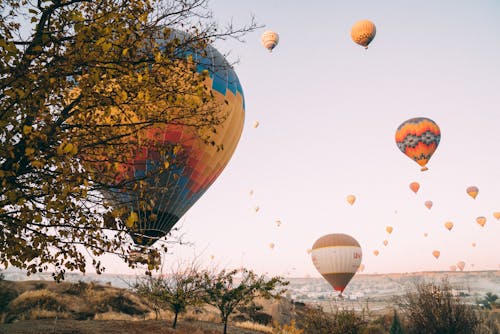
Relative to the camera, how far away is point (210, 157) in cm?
1589

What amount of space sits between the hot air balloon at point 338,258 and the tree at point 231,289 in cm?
2919

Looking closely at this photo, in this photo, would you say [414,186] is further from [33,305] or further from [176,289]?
[33,305]

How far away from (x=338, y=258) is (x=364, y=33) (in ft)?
87.9

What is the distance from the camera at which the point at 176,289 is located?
585 inches

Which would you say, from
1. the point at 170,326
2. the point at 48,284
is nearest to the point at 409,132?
the point at 170,326

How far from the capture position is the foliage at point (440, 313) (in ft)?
43.1

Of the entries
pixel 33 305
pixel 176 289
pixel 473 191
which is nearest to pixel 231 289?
pixel 176 289

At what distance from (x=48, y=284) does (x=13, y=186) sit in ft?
64.9

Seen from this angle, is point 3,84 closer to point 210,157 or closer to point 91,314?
point 210,157

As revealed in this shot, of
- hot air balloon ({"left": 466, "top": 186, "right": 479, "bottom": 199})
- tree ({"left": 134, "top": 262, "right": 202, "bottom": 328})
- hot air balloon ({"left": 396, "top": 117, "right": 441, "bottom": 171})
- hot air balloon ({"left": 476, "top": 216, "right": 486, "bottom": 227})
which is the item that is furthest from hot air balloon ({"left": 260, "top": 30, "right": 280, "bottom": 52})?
hot air balloon ({"left": 476, "top": 216, "right": 486, "bottom": 227})

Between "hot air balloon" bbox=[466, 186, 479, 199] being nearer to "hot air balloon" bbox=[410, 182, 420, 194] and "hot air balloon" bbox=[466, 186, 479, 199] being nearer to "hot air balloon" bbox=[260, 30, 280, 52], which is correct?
"hot air balloon" bbox=[410, 182, 420, 194]

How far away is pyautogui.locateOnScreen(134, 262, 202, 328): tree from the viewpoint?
1409 centimetres

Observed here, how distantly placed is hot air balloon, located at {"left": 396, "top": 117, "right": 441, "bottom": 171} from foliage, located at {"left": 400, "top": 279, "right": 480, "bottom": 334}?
2639 cm

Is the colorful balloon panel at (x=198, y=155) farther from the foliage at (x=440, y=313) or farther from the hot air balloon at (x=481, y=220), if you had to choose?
the hot air balloon at (x=481, y=220)
